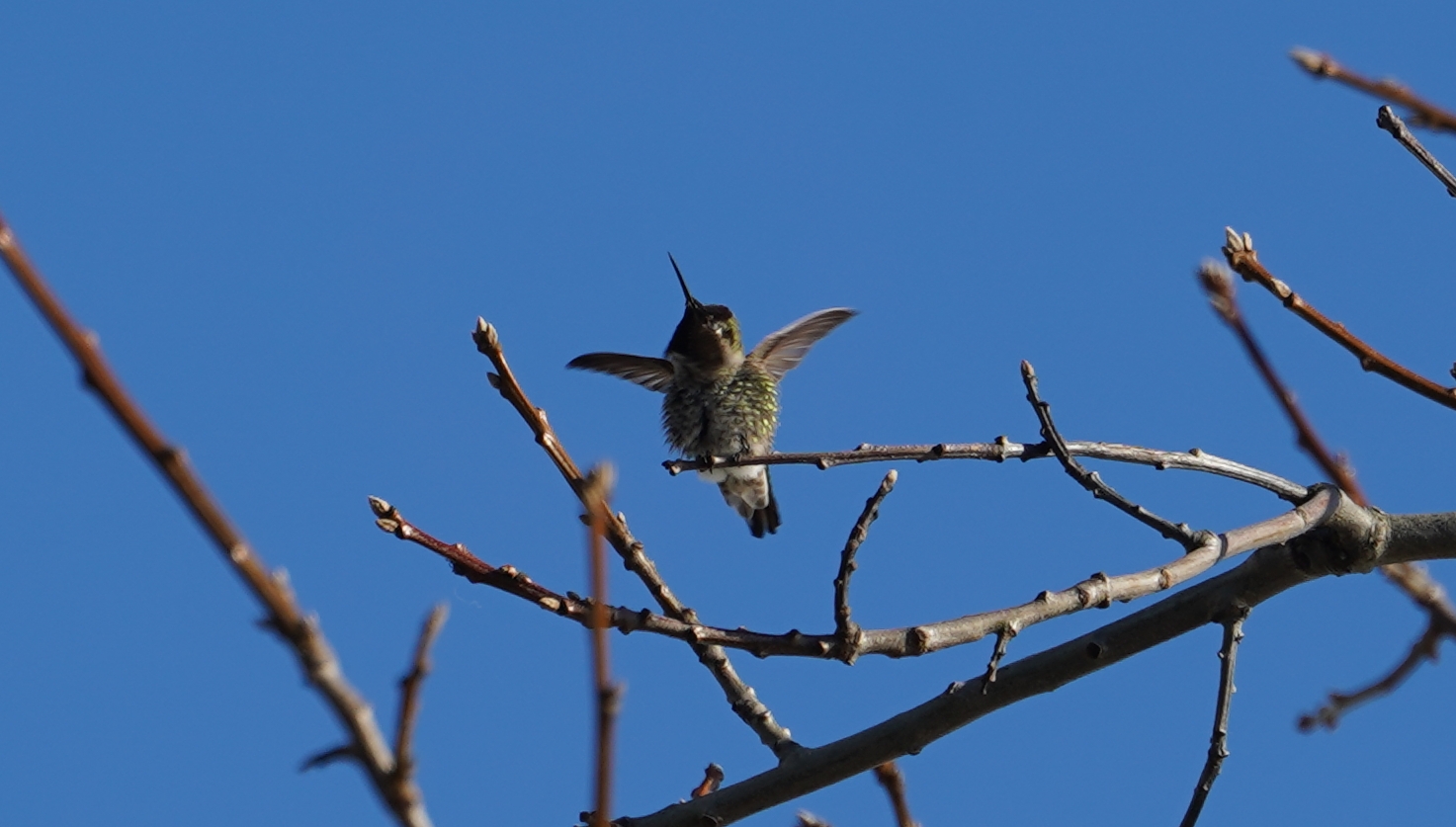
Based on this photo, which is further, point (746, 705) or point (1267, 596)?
point (746, 705)

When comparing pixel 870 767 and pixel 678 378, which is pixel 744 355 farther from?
pixel 870 767

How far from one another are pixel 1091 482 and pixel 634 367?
4.41 m

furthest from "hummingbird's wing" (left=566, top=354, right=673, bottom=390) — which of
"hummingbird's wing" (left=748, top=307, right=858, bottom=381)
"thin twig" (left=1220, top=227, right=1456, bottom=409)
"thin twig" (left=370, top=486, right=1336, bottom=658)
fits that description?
"thin twig" (left=1220, top=227, right=1456, bottom=409)

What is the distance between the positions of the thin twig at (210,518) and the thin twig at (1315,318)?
1.96m

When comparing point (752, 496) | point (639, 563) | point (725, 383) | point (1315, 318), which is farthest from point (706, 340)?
point (1315, 318)

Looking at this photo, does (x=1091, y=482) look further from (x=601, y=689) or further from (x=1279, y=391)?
(x=601, y=689)

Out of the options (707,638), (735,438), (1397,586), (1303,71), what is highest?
(735,438)

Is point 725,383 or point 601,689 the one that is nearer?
point 601,689

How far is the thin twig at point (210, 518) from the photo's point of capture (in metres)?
1.18

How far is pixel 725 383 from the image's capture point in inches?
297

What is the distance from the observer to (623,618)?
321 cm

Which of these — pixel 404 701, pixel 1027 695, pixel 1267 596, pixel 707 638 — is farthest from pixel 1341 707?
pixel 404 701

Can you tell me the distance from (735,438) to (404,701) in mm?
5910

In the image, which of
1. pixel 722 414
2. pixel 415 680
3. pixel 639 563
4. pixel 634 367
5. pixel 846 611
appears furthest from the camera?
pixel 634 367
